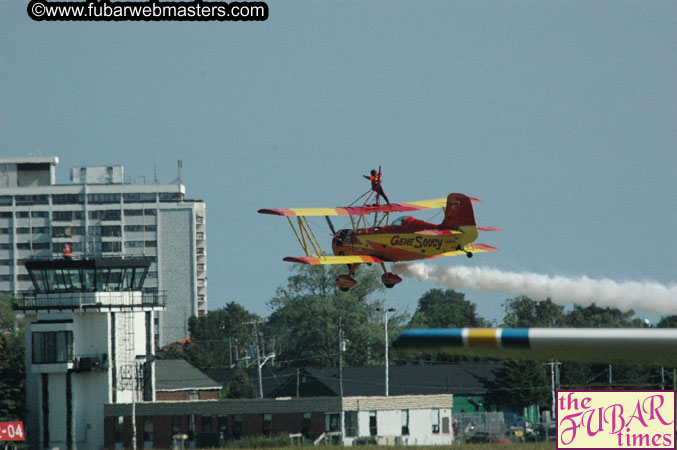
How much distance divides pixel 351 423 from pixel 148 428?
1357 cm

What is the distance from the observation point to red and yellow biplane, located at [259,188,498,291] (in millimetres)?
52344

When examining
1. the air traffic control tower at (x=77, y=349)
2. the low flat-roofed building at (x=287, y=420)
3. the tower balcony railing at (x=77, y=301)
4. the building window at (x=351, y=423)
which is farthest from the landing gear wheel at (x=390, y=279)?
the tower balcony railing at (x=77, y=301)

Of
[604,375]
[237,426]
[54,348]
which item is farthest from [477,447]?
[604,375]

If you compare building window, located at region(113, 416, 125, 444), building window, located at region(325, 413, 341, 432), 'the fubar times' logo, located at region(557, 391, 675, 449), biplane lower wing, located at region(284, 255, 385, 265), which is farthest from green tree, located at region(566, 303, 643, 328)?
'the fubar times' logo, located at region(557, 391, 675, 449)

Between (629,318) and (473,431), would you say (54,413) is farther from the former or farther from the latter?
(629,318)

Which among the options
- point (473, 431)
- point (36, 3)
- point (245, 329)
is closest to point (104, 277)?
point (473, 431)

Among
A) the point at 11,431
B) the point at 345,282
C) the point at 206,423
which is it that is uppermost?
the point at 345,282

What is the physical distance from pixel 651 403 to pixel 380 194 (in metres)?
45.7

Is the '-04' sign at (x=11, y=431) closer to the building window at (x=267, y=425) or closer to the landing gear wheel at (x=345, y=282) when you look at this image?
the building window at (x=267, y=425)

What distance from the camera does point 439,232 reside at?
2052 inches

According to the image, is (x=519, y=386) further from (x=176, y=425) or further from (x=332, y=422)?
(x=176, y=425)

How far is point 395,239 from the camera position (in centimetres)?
5319

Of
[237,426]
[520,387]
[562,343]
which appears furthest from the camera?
[520,387]

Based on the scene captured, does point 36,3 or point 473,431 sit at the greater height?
point 36,3
